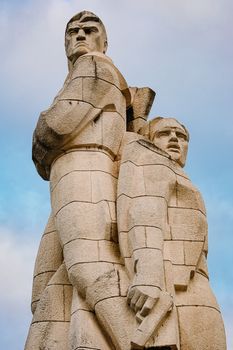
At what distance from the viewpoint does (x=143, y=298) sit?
29.8ft

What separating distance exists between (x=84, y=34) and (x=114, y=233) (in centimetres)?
356

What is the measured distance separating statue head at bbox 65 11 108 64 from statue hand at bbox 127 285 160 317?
4195mm

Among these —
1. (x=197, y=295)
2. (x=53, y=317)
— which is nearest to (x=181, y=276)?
(x=197, y=295)

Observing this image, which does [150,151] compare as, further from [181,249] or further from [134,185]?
[181,249]

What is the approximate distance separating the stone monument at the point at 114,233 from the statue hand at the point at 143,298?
1 centimetres

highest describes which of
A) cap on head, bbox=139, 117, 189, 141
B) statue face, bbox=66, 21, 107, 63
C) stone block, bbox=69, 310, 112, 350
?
statue face, bbox=66, 21, 107, 63

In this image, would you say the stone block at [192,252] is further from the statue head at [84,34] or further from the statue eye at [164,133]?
the statue head at [84,34]

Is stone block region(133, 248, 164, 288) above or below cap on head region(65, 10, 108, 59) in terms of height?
below

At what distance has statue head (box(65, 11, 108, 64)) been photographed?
12.1m

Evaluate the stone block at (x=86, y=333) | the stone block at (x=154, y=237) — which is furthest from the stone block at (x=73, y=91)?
the stone block at (x=86, y=333)

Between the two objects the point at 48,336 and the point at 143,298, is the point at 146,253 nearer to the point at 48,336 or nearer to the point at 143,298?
the point at 143,298

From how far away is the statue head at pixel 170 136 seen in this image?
37.0ft

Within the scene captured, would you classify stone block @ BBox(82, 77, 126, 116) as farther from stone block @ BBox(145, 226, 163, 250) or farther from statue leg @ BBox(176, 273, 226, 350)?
statue leg @ BBox(176, 273, 226, 350)

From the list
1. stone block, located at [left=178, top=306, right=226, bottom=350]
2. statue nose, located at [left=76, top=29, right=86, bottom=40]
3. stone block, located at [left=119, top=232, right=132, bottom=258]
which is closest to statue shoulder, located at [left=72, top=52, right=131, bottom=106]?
statue nose, located at [left=76, top=29, right=86, bottom=40]
